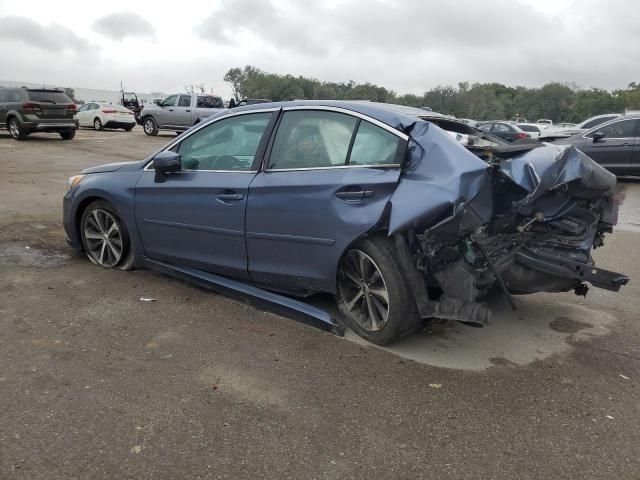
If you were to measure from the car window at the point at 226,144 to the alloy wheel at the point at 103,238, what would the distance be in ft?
3.44

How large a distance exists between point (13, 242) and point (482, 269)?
5200 millimetres

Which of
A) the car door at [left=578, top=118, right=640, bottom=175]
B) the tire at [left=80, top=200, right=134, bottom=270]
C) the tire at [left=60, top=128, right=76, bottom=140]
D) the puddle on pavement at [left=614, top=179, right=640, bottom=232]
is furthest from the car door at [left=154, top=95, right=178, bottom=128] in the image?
the tire at [left=80, top=200, right=134, bottom=270]

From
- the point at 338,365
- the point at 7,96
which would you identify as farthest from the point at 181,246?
the point at 7,96

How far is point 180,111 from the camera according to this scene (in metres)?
22.7

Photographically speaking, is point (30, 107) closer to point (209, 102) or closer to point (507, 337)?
point (209, 102)

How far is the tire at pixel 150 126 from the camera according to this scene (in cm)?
2359

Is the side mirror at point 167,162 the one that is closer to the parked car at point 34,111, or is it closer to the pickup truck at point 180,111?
the parked car at point 34,111

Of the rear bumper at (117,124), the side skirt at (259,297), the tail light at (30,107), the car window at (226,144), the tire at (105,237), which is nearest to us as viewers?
the side skirt at (259,297)

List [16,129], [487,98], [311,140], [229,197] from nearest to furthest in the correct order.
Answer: [311,140] → [229,197] → [16,129] → [487,98]

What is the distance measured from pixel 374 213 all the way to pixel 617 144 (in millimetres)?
11663

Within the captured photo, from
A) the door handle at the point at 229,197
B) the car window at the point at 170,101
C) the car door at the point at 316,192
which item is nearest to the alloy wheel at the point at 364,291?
the car door at the point at 316,192

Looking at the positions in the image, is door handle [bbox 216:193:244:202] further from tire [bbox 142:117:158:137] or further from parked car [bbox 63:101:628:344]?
tire [bbox 142:117:158:137]

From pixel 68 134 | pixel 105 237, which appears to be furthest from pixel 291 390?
Answer: pixel 68 134

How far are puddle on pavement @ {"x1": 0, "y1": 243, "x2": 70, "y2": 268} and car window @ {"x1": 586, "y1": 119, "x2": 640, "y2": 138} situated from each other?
1215cm
